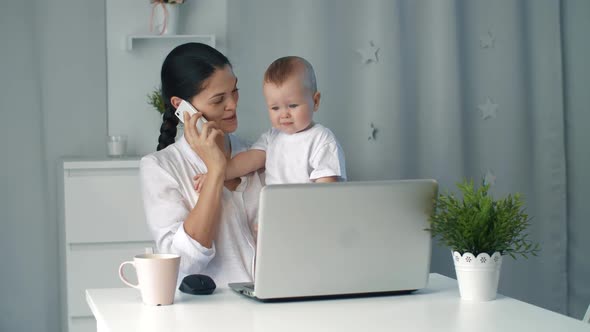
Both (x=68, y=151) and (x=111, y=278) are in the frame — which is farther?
(x=68, y=151)

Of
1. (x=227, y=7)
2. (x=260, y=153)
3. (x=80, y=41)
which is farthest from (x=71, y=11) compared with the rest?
(x=260, y=153)

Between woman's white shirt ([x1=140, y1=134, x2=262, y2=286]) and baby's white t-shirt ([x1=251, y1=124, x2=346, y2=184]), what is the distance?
4.8 inches

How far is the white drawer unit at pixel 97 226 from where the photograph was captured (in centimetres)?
289

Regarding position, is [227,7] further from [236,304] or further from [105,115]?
[236,304]

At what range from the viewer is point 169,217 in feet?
7.15

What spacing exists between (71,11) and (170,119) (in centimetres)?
105

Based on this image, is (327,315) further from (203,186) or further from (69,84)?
(69,84)

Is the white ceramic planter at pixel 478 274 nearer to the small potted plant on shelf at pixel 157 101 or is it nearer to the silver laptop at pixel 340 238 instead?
the silver laptop at pixel 340 238

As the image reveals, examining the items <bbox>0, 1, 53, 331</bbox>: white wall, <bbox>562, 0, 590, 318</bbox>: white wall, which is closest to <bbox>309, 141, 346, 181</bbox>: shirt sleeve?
<bbox>0, 1, 53, 331</bbox>: white wall

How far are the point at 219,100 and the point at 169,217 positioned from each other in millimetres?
390

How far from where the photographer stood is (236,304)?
5.32 ft

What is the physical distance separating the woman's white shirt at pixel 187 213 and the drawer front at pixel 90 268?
0.67 meters

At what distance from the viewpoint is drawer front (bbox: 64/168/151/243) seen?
2885 millimetres

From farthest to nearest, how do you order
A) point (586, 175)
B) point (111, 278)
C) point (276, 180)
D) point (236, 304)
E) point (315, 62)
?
point (586, 175), point (315, 62), point (111, 278), point (276, 180), point (236, 304)
